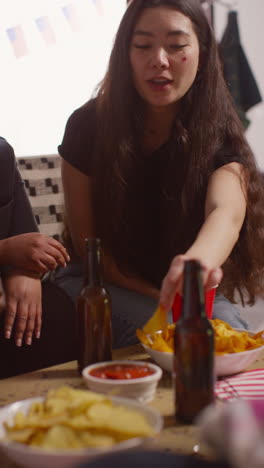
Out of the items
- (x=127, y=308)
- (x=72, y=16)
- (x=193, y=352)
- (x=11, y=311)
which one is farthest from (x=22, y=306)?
(x=72, y=16)

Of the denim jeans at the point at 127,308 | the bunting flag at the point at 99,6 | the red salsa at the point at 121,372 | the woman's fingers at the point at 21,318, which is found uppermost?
the bunting flag at the point at 99,6

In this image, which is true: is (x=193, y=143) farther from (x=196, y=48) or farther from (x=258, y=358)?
(x=258, y=358)

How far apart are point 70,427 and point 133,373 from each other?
0.96ft

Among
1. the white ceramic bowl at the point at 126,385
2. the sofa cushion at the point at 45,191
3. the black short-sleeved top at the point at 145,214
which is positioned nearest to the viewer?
the white ceramic bowl at the point at 126,385

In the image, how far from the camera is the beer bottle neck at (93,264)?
106 cm

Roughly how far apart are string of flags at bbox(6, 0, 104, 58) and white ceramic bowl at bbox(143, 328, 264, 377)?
259 cm

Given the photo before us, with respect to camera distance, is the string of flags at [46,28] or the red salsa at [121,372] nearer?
the red salsa at [121,372]

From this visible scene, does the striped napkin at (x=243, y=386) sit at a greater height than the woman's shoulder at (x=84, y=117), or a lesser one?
lesser

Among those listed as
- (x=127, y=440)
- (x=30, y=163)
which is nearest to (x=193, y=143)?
(x=30, y=163)

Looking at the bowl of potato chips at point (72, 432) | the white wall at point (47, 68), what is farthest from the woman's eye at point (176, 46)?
the white wall at point (47, 68)

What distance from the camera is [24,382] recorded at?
1127mm

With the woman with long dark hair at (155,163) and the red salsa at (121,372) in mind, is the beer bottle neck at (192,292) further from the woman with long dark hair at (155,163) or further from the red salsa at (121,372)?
the woman with long dark hair at (155,163)

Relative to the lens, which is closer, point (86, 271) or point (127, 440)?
point (127, 440)

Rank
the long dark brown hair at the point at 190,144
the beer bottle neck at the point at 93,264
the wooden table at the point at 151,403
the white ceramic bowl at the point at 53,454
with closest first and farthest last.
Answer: the white ceramic bowl at the point at 53,454
the wooden table at the point at 151,403
the beer bottle neck at the point at 93,264
the long dark brown hair at the point at 190,144
